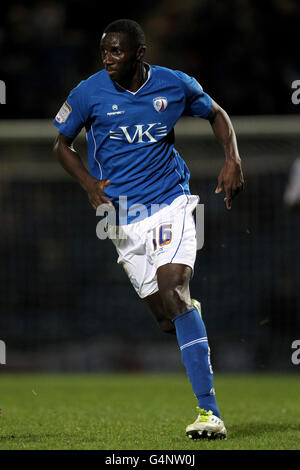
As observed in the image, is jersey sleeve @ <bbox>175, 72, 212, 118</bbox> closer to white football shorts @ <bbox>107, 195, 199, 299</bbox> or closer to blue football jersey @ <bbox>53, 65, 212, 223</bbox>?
blue football jersey @ <bbox>53, 65, 212, 223</bbox>

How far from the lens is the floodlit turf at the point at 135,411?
3927 millimetres

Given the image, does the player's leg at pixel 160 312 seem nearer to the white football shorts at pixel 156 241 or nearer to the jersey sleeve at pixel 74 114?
the white football shorts at pixel 156 241

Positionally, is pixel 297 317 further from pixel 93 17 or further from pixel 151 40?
pixel 93 17

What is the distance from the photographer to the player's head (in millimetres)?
4324

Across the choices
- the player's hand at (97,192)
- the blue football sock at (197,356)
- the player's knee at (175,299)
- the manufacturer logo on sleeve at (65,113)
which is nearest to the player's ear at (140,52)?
the manufacturer logo on sleeve at (65,113)

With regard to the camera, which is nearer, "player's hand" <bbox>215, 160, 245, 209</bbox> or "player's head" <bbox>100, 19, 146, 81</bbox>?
"player's head" <bbox>100, 19, 146, 81</bbox>

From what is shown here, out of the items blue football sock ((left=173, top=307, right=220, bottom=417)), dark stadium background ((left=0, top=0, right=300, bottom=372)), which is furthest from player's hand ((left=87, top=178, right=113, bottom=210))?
dark stadium background ((left=0, top=0, right=300, bottom=372))

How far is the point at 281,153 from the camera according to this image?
9.21 metres

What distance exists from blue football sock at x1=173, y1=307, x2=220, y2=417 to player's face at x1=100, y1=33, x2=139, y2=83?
4.29 feet

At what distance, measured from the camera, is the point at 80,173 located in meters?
4.39

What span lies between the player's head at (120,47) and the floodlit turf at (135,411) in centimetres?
189

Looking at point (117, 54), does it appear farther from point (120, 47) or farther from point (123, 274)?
point (123, 274)

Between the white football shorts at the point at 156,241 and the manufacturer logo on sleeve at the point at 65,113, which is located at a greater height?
the manufacturer logo on sleeve at the point at 65,113

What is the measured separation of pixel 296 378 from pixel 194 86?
4.29 meters
